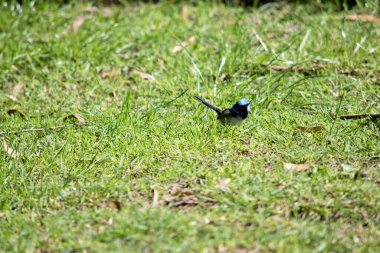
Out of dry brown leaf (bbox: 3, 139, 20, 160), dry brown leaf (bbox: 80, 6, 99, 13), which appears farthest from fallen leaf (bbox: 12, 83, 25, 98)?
dry brown leaf (bbox: 80, 6, 99, 13)

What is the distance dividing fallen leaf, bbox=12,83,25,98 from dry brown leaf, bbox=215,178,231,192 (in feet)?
8.79

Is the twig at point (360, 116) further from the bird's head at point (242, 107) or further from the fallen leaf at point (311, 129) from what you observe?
the bird's head at point (242, 107)

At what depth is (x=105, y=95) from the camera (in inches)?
216

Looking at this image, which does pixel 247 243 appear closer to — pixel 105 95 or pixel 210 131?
pixel 210 131

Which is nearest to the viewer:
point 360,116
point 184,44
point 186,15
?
point 360,116

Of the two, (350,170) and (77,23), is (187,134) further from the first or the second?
(77,23)

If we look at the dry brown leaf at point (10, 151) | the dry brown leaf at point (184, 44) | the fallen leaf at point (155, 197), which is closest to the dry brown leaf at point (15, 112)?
the dry brown leaf at point (10, 151)

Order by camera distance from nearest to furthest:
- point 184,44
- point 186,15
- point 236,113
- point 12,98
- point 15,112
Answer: point 236,113 < point 15,112 < point 12,98 < point 184,44 < point 186,15

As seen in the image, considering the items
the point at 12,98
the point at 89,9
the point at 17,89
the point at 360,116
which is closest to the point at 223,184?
the point at 360,116

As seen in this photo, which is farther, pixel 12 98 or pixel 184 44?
pixel 184 44

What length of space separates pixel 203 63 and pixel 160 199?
2352 millimetres

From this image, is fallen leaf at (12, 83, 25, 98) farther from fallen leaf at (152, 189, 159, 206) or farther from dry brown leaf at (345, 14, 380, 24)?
dry brown leaf at (345, 14, 380, 24)

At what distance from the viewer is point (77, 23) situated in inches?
262

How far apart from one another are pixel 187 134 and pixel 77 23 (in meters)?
2.87
